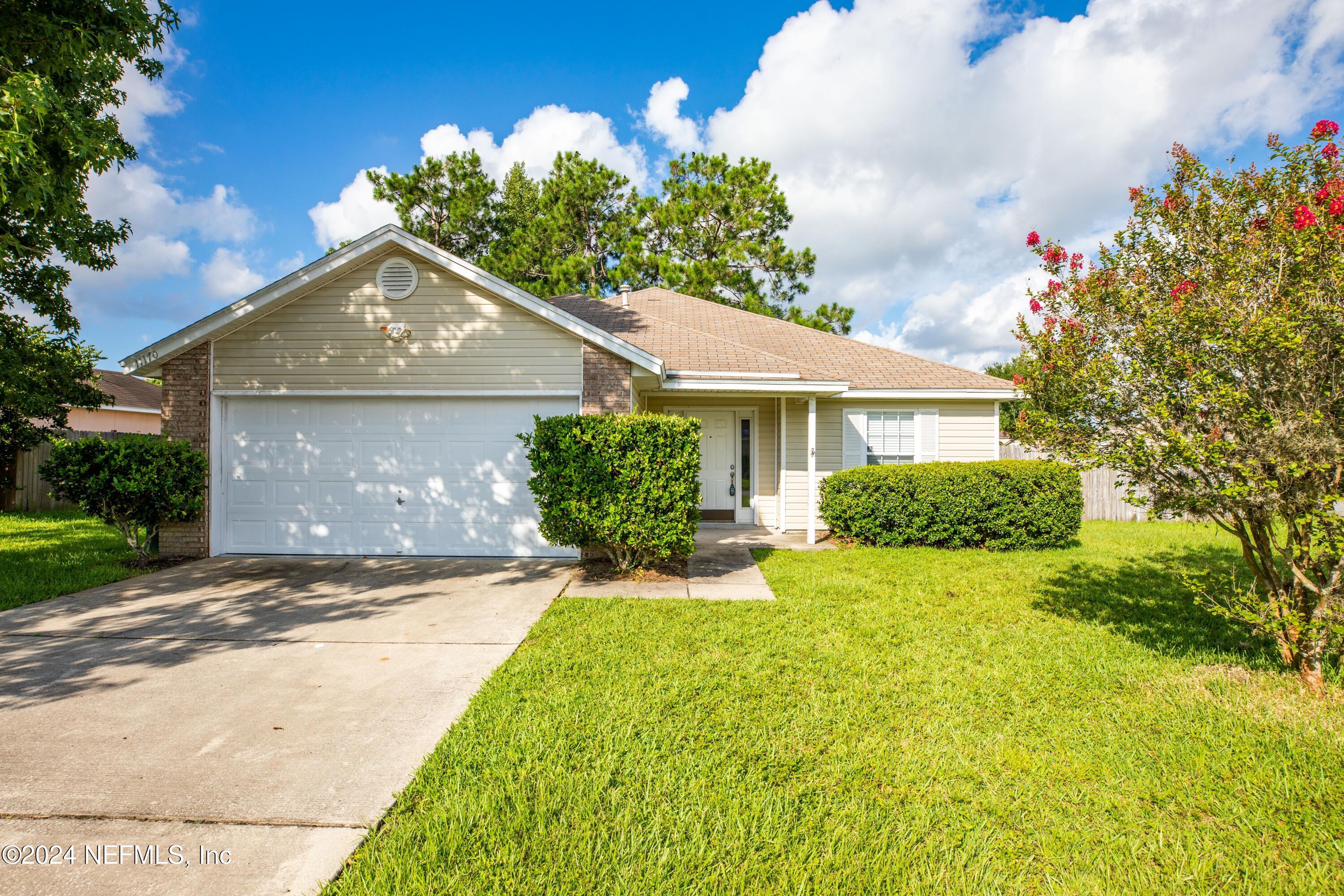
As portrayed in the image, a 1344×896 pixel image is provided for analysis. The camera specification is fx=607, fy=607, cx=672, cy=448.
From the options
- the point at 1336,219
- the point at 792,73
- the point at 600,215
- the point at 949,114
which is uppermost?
the point at 600,215

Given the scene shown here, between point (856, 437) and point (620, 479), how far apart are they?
6.38 meters

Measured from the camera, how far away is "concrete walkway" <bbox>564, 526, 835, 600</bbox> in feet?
21.9

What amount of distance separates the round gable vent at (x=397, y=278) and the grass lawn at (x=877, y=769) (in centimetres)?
576

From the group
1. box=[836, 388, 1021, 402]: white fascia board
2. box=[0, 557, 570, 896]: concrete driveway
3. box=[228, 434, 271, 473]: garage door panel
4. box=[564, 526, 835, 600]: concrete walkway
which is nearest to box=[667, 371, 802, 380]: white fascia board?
box=[836, 388, 1021, 402]: white fascia board

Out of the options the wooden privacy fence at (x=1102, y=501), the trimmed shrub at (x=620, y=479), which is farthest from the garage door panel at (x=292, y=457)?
the wooden privacy fence at (x=1102, y=501)

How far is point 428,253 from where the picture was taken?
8.45 m

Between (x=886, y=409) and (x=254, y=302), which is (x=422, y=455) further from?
(x=886, y=409)

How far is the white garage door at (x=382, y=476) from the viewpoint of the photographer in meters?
8.80

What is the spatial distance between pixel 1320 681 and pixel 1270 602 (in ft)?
1.83

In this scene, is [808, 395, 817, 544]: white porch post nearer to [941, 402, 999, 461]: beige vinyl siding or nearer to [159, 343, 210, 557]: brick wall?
[941, 402, 999, 461]: beige vinyl siding

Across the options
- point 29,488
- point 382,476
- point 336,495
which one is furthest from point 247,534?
point 29,488

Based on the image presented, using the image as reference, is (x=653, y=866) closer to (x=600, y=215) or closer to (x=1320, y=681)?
(x=1320, y=681)

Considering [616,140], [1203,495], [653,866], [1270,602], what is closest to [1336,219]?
[1203,495]

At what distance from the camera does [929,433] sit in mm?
11844
